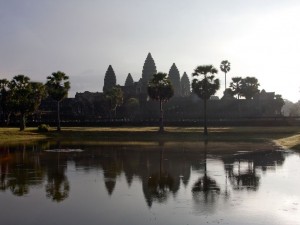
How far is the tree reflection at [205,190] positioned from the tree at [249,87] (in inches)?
3851

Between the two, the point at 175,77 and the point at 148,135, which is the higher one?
the point at 175,77

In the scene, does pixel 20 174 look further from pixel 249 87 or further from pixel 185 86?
pixel 185 86

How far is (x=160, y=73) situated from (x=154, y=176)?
160 feet

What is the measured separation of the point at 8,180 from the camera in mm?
25000

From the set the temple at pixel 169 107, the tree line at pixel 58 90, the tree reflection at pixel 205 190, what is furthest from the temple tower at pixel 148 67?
the tree reflection at pixel 205 190

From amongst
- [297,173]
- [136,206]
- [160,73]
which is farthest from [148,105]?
[136,206]

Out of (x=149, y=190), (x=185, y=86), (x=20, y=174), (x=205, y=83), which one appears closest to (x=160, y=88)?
(x=205, y=83)

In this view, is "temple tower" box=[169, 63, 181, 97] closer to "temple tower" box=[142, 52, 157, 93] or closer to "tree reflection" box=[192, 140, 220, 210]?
"temple tower" box=[142, 52, 157, 93]

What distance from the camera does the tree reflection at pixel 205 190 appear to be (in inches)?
767

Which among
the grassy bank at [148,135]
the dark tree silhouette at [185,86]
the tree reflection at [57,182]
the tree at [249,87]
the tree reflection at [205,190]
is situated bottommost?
the tree reflection at [205,190]

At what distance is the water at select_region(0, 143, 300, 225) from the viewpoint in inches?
653

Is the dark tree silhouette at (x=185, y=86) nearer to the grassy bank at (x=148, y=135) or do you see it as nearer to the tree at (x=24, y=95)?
the tree at (x=24, y=95)

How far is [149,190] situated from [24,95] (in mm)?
60264

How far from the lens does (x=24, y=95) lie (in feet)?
256
